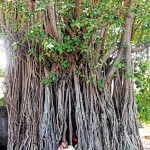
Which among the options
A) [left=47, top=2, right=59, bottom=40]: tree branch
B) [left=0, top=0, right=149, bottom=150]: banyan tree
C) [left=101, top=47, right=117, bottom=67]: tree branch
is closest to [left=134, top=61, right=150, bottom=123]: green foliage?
[left=0, top=0, right=149, bottom=150]: banyan tree

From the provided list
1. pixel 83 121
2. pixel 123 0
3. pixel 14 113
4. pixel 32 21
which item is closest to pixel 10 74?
pixel 14 113

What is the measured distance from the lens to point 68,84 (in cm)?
377

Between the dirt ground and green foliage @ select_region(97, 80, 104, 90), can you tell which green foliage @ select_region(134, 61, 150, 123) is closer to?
green foliage @ select_region(97, 80, 104, 90)

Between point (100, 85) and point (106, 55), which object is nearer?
point (100, 85)

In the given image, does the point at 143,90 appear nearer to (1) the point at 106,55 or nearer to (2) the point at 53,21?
(1) the point at 106,55

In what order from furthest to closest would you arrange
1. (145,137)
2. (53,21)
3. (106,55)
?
(145,137)
(106,55)
(53,21)

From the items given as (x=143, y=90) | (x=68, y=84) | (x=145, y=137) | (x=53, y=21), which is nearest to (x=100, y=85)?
(x=68, y=84)

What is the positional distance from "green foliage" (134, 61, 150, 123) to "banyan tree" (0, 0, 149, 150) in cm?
28

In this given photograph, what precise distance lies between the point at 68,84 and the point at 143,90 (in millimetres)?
1173

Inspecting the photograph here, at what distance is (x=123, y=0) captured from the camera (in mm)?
3855

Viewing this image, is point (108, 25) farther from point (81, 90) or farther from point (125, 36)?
point (81, 90)

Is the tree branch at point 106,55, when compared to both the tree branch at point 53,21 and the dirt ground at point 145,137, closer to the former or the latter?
the tree branch at point 53,21

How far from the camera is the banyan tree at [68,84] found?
3.50m

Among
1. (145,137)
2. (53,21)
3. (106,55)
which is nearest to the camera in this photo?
(53,21)
